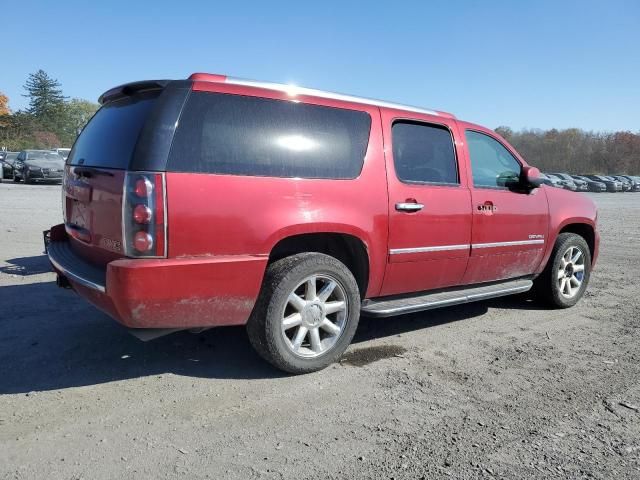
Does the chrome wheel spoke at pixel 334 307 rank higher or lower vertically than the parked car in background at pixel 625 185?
lower

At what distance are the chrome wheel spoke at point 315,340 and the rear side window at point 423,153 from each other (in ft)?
4.45

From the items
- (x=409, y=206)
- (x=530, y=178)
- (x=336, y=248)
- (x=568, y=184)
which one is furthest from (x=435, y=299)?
(x=568, y=184)

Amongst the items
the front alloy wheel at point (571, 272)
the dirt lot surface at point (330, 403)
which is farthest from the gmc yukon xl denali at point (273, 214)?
the front alloy wheel at point (571, 272)

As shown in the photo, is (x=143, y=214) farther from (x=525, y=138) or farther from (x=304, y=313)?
(x=525, y=138)

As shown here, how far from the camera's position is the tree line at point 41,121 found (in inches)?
2591

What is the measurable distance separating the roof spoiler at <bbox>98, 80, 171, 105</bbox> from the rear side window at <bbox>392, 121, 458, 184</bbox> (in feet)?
5.89

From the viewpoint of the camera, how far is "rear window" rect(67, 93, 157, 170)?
3121 millimetres

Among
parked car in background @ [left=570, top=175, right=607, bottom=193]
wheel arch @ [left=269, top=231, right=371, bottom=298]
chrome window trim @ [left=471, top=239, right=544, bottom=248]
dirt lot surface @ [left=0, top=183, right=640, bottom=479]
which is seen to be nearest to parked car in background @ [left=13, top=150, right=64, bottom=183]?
dirt lot surface @ [left=0, top=183, right=640, bottom=479]

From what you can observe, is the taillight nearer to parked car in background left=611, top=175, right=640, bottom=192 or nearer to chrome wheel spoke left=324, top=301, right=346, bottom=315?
chrome wheel spoke left=324, top=301, right=346, bottom=315

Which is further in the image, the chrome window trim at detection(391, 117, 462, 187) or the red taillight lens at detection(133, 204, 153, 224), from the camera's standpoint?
the chrome window trim at detection(391, 117, 462, 187)

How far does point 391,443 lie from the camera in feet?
8.74

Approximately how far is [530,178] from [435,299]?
5.47 ft

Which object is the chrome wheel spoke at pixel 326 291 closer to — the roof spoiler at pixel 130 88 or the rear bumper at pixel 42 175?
the roof spoiler at pixel 130 88

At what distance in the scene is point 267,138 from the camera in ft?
10.9
